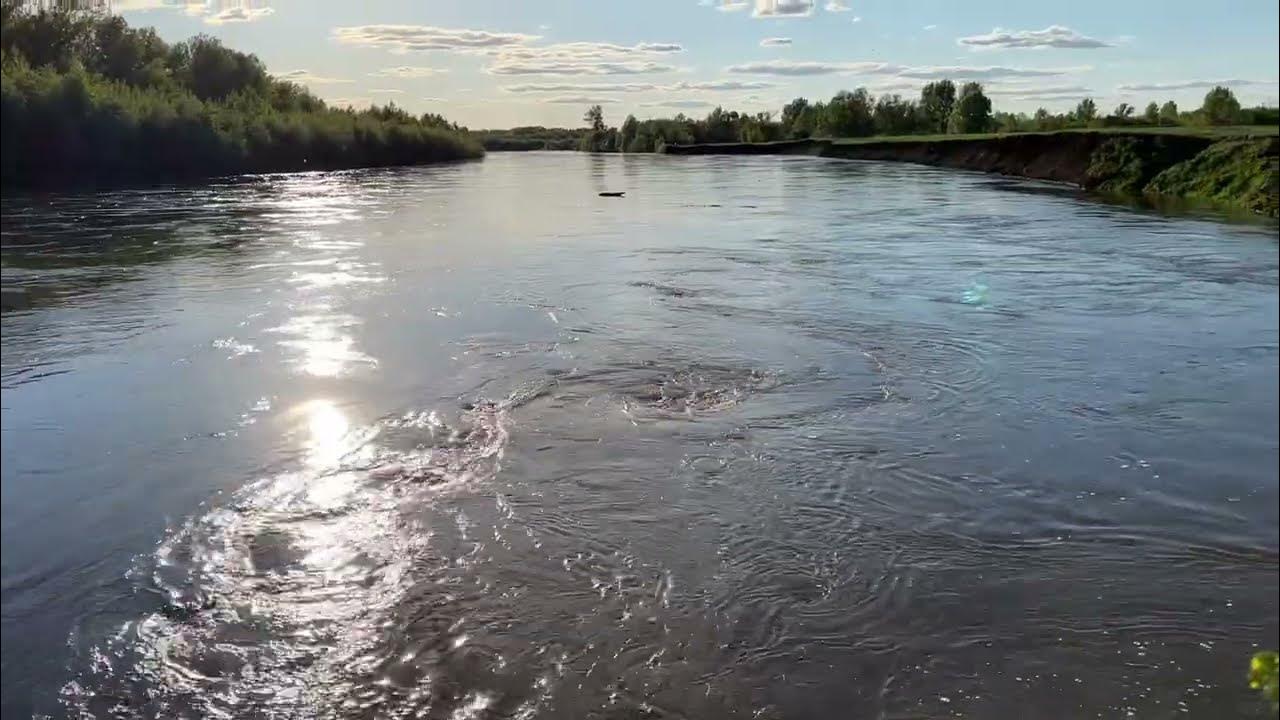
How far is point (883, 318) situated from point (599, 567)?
8.45m

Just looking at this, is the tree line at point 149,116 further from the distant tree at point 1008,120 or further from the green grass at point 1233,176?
the distant tree at point 1008,120

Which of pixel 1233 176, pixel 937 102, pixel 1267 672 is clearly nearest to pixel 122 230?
pixel 1267 672

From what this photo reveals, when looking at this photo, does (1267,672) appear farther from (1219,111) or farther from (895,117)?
(895,117)

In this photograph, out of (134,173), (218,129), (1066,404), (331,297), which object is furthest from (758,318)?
(218,129)

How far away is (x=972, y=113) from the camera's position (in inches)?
4299

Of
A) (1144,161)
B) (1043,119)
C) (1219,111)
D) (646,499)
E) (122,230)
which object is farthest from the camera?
(1043,119)

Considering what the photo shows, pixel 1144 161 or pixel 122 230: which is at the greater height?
pixel 1144 161

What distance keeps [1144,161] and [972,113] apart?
264 ft

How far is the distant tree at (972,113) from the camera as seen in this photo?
107562mm

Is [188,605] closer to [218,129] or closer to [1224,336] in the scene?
[1224,336]

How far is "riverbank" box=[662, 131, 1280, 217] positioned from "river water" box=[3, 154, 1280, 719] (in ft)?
36.4

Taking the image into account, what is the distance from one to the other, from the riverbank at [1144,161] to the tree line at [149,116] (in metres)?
25.8

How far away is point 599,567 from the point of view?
240 inches

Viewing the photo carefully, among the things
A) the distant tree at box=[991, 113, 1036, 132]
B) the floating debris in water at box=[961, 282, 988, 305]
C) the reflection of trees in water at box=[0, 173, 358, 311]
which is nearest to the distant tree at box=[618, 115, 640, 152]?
the distant tree at box=[991, 113, 1036, 132]
